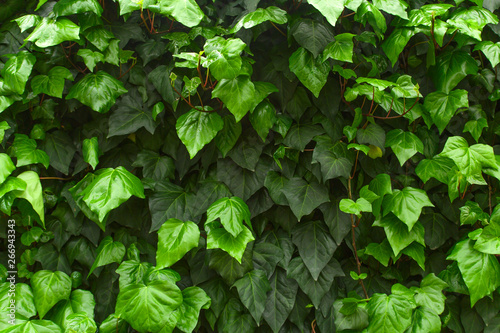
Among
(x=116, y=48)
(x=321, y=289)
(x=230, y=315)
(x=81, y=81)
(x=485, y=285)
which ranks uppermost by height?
(x=116, y=48)

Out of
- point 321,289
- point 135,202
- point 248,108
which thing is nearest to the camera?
point 248,108

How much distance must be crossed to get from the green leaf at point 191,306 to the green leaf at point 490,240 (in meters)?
1.14

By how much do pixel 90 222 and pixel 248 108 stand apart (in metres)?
0.94

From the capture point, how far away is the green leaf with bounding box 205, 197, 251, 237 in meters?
1.44

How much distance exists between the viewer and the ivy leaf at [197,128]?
1530mm

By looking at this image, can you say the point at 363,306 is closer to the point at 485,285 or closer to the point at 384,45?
the point at 485,285

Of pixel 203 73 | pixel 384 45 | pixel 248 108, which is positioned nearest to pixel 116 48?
pixel 203 73

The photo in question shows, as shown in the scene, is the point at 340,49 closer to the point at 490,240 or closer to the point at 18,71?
the point at 490,240

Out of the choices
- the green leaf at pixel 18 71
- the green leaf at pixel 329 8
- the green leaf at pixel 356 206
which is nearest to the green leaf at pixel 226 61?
the green leaf at pixel 329 8

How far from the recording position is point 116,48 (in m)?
1.66

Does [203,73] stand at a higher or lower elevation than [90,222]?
higher

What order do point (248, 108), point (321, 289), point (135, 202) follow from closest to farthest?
1. point (248, 108)
2. point (321, 289)
3. point (135, 202)

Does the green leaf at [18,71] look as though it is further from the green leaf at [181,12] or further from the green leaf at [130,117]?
the green leaf at [181,12]

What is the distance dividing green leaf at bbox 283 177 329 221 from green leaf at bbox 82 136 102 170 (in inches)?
33.4
